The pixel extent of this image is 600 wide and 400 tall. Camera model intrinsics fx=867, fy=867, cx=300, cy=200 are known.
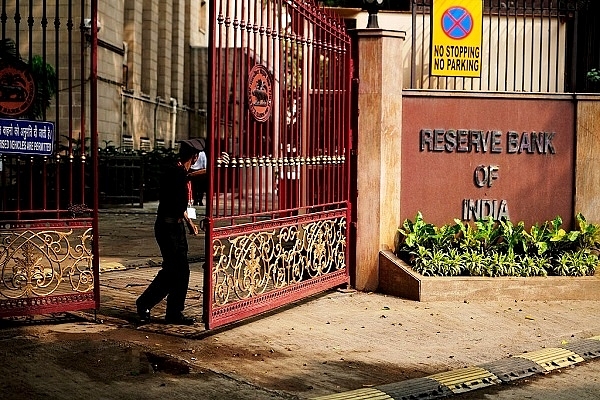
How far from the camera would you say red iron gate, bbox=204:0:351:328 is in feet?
26.2

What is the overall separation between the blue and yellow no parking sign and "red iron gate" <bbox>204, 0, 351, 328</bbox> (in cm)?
161

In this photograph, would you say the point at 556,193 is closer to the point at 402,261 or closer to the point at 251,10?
the point at 402,261

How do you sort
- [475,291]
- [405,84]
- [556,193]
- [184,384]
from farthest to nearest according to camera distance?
[405,84] < [556,193] < [475,291] < [184,384]

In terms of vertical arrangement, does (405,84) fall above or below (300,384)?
above

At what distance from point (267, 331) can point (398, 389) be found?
6.95 ft

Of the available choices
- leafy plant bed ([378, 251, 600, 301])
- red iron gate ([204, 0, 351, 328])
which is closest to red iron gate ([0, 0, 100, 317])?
red iron gate ([204, 0, 351, 328])

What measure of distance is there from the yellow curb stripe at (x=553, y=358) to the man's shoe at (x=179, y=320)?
303 centimetres

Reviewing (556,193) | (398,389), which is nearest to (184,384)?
(398,389)

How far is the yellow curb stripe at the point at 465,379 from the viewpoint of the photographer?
258 inches

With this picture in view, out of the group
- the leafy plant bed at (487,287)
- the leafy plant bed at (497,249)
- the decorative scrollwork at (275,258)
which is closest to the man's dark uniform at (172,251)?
the decorative scrollwork at (275,258)

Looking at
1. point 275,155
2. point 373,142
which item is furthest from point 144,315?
point 373,142

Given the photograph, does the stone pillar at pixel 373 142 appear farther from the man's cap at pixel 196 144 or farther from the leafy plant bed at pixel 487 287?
the man's cap at pixel 196 144

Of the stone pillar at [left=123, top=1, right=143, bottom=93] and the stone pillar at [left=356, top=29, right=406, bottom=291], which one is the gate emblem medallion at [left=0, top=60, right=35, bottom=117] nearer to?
the stone pillar at [left=356, top=29, right=406, bottom=291]

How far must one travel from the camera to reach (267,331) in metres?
8.19
